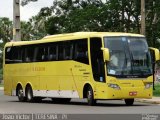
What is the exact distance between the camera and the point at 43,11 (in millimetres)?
61438

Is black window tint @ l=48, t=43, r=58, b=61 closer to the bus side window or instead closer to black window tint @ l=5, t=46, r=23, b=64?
black window tint @ l=5, t=46, r=23, b=64

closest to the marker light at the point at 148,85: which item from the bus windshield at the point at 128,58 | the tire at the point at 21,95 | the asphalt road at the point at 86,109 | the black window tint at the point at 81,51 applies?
the bus windshield at the point at 128,58

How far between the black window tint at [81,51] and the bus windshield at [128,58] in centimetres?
133

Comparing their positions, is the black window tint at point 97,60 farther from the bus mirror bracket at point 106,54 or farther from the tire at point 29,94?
the tire at point 29,94

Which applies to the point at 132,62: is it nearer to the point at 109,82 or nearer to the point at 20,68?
the point at 109,82

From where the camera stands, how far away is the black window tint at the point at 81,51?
28469 mm

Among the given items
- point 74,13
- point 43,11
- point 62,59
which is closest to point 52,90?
point 62,59

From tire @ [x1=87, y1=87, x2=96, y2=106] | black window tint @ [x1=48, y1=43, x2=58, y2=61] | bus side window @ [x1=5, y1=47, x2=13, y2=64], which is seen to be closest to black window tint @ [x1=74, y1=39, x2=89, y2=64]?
tire @ [x1=87, y1=87, x2=96, y2=106]

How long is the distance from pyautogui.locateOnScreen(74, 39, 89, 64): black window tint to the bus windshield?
1.33 meters

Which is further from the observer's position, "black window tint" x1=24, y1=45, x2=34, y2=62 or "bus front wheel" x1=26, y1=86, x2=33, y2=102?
"bus front wheel" x1=26, y1=86, x2=33, y2=102

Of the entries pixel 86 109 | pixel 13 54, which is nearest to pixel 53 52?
pixel 13 54

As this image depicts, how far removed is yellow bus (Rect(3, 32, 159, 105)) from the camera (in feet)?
89.6

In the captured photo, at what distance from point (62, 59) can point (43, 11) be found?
3131 cm

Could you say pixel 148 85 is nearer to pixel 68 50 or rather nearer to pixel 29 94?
pixel 68 50
